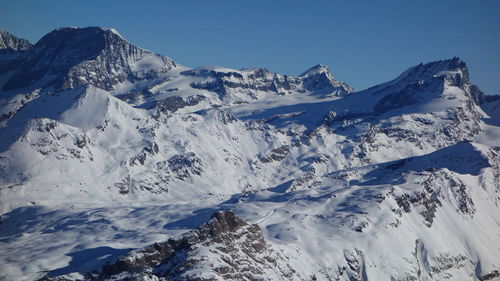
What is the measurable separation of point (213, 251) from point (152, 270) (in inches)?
673

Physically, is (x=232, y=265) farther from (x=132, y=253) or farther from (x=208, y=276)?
(x=132, y=253)

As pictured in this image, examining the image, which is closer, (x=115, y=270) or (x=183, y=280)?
(x=183, y=280)

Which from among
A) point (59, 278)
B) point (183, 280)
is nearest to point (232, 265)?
point (183, 280)

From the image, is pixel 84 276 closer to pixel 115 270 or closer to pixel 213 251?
pixel 115 270

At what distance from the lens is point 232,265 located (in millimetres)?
195250

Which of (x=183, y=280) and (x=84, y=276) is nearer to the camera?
(x=183, y=280)

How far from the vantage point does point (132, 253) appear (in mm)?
197375

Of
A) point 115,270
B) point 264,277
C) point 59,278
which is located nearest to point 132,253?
point 115,270

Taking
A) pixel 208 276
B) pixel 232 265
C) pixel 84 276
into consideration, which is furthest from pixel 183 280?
pixel 84 276

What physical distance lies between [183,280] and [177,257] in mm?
16007

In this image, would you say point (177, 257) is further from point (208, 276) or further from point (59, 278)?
point (59, 278)

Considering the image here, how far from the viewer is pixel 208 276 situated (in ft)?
600

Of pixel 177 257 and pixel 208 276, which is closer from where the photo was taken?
pixel 208 276

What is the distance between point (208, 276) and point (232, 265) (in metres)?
13.8
